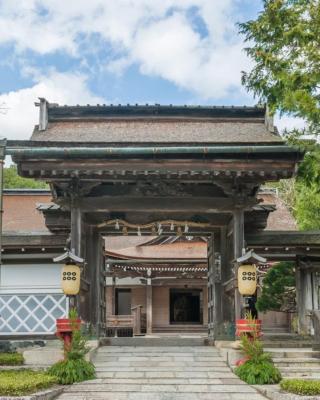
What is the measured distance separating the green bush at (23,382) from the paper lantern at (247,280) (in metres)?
4.09

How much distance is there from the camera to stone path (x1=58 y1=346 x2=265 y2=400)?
9623 mm

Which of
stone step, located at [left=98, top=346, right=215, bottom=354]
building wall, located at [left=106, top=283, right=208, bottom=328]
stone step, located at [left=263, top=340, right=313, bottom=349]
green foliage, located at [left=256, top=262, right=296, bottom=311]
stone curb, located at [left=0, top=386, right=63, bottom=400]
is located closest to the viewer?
stone curb, located at [left=0, top=386, right=63, bottom=400]

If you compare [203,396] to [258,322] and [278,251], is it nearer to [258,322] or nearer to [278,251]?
[258,322]

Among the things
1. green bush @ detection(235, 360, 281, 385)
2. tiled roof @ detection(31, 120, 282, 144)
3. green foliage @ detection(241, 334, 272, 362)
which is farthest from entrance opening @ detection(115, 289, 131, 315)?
green bush @ detection(235, 360, 281, 385)

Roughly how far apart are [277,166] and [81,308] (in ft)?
17.6

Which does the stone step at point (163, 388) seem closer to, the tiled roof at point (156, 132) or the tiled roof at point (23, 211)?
the tiled roof at point (156, 132)

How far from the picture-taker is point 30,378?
974 cm

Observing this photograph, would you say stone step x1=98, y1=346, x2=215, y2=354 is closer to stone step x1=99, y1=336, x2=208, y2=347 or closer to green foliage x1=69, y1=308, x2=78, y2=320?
stone step x1=99, y1=336, x2=208, y2=347

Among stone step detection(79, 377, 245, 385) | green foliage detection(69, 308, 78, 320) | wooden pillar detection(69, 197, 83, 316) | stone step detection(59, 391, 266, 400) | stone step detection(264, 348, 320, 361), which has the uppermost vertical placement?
wooden pillar detection(69, 197, 83, 316)

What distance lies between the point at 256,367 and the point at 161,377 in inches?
68.7

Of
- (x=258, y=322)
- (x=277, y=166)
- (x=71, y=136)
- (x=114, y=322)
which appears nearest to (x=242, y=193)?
(x=277, y=166)

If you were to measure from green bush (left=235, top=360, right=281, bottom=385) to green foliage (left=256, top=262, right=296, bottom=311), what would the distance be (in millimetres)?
7854

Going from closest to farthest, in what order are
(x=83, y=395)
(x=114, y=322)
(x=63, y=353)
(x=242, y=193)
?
(x=83, y=395) → (x=63, y=353) → (x=242, y=193) → (x=114, y=322)

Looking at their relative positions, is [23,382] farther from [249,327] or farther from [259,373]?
[249,327]
